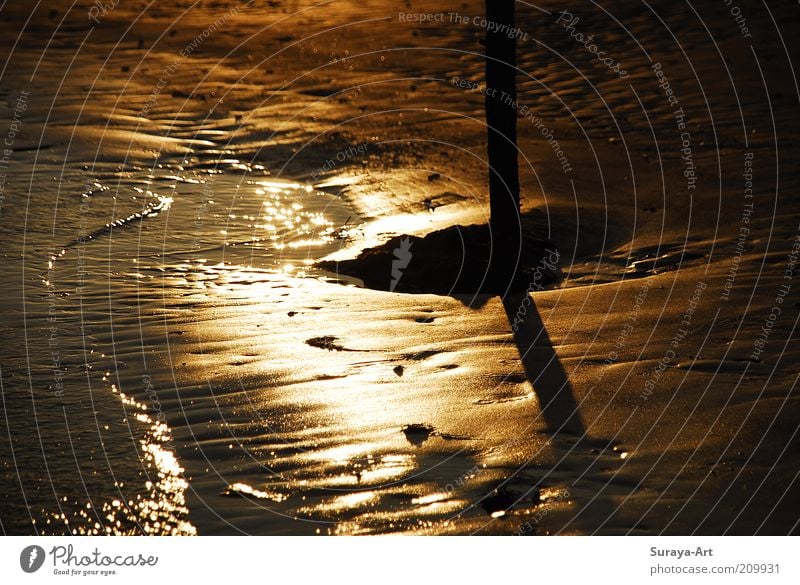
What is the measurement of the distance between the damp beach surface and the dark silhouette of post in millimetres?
296

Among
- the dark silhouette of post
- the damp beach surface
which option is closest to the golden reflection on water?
the damp beach surface

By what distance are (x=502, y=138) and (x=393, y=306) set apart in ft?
5.08

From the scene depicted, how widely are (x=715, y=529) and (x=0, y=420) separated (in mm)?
3346

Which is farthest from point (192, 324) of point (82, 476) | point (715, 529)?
point (715, 529)

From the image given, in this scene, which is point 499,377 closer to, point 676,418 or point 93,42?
point 676,418

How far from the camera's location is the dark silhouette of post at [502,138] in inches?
285

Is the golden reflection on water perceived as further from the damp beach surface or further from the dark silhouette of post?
the dark silhouette of post

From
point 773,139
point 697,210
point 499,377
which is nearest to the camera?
point 499,377

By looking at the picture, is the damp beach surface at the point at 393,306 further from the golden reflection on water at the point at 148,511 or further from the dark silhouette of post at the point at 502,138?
the dark silhouette of post at the point at 502,138

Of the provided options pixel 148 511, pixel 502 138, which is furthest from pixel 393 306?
pixel 148 511

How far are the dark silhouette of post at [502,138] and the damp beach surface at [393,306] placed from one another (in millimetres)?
296

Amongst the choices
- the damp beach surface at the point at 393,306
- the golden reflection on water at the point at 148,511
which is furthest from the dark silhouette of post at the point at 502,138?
the golden reflection on water at the point at 148,511

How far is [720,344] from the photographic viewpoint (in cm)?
590

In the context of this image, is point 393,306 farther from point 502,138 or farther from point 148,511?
point 148,511
